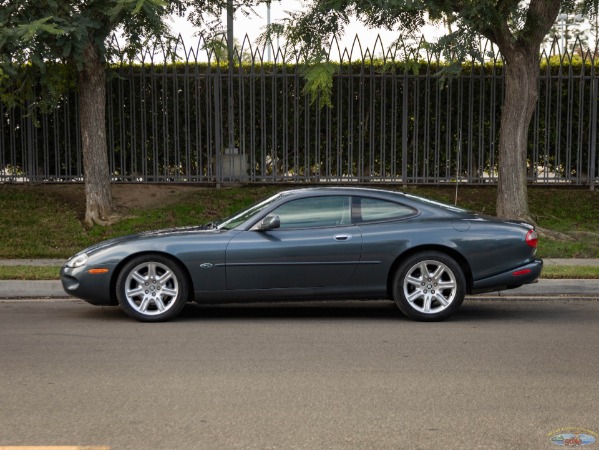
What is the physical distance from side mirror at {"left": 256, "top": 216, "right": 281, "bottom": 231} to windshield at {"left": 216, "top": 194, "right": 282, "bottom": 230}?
11.4 inches

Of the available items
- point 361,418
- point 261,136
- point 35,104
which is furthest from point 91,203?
point 361,418

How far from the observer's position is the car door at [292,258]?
9289 millimetres

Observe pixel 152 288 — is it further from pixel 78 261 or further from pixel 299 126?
pixel 299 126

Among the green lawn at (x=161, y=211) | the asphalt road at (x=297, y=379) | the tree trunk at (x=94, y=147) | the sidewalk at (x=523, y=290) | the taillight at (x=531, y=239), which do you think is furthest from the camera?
the tree trunk at (x=94, y=147)

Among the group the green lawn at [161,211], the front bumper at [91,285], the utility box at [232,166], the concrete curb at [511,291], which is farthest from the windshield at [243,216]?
the utility box at [232,166]

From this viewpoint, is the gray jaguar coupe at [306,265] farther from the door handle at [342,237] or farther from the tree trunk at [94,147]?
the tree trunk at [94,147]

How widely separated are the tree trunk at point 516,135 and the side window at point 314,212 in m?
6.87

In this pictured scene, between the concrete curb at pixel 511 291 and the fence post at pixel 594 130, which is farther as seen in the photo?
the fence post at pixel 594 130

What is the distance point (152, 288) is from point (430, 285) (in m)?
2.77

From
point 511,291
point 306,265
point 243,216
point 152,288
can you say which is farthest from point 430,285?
point 152,288

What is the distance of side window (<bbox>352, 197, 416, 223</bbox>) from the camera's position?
31.4 ft

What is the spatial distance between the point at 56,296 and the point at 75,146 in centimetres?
746

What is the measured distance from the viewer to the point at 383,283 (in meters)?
9.39

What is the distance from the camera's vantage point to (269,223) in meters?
9.31
